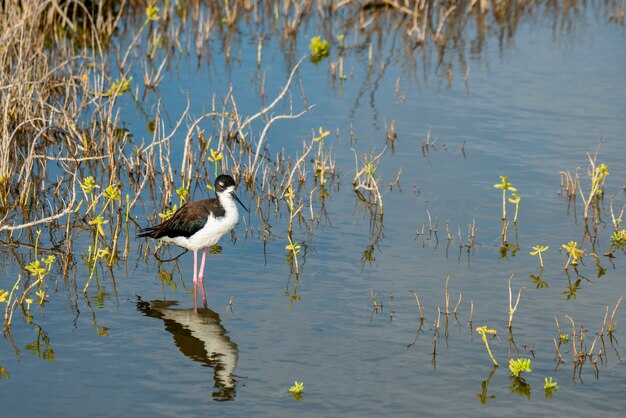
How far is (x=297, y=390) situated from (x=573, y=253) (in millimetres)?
3809

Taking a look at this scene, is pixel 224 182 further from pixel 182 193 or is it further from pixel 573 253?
pixel 573 253

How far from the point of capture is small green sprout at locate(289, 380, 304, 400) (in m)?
7.78

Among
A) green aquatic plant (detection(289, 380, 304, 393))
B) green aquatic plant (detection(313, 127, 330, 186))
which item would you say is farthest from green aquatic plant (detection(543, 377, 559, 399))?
green aquatic plant (detection(313, 127, 330, 186))

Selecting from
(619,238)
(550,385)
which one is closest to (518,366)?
(550,385)

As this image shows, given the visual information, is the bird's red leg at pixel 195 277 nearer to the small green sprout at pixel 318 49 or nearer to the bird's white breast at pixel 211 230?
the bird's white breast at pixel 211 230

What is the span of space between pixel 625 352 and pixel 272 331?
2918 millimetres

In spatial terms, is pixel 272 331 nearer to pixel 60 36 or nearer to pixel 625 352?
pixel 625 352

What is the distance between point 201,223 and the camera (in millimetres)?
10227

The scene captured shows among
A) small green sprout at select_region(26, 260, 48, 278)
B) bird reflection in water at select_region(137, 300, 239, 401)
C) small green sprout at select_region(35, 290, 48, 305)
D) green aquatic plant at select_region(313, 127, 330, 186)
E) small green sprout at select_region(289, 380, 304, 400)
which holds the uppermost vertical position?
green aquatic plant at select_region(313, 127, 330, 186)

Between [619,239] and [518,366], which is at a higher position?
[619,239]

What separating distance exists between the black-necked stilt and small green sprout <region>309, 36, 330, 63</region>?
8883 mm

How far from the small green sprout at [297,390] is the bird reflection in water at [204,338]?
0.44 meters

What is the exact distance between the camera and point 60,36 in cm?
1944

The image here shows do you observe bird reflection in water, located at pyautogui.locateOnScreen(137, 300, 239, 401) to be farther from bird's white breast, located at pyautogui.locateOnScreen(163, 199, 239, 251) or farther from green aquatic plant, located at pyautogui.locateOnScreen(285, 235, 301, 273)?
green aquatic plant, located at pyautogui.locateOnScreen(285, 235, 301, 273)
